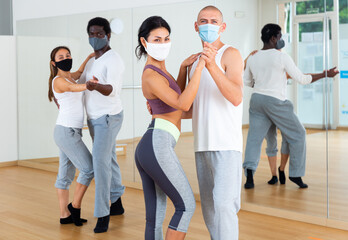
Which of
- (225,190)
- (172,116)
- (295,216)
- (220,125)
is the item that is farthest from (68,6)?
(225,190)

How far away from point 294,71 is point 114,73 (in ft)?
4.47

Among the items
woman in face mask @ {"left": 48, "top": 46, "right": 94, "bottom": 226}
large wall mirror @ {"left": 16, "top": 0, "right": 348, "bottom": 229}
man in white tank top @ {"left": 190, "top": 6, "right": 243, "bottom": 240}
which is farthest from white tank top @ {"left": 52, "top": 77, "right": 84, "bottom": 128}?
man in white tank top @ {"left": 190, "top": 6, "right": 243, "bottom": 240}

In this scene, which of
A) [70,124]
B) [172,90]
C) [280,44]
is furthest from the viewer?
[280,44]

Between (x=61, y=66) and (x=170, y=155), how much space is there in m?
1.58

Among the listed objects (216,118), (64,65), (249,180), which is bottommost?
(249,180)

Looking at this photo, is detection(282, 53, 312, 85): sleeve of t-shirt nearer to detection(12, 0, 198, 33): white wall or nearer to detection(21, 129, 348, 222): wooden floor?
detection(21, 129, 348, 222): wooden floor

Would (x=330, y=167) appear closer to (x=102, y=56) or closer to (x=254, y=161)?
(x=254, y=161)

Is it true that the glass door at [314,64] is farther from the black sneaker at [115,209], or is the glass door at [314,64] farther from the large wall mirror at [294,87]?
the black sneaker at [115,209]

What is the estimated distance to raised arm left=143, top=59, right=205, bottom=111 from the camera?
7.78 feet

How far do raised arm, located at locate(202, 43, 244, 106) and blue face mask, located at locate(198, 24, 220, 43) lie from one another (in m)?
0.09

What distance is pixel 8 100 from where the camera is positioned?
264 inches

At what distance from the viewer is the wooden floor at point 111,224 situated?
11.7ft

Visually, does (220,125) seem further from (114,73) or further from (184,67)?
(114,73)

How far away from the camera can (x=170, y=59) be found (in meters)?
4.71
